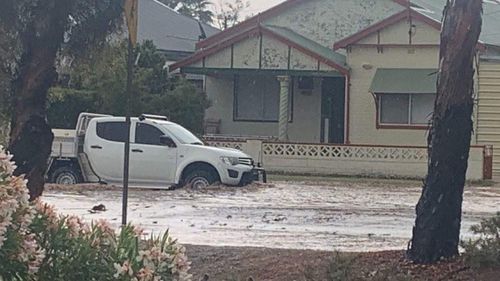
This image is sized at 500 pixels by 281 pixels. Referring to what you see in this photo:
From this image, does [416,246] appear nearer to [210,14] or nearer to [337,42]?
[337,42]

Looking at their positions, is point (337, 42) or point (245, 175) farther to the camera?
point (337, 42)

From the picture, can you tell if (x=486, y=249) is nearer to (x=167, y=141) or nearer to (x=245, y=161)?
(x=167, y=141)

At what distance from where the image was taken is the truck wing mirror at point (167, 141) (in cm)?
2202

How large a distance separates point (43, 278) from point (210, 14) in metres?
87.2

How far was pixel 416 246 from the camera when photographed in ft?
30.6

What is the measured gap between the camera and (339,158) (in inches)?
1227

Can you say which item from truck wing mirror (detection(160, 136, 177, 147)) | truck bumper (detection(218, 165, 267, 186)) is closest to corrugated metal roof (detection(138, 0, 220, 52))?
truck bumper (detection(218, 165, 267, 186))

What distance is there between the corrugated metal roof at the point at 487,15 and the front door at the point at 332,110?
4.29 meters

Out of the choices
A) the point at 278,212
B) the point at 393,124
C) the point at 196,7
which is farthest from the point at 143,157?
the point at 196,7

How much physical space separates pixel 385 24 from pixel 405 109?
118 inches

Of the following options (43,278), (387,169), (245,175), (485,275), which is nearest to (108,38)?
(485,275)

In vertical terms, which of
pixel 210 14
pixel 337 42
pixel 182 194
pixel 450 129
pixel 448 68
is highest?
pixel 210 14

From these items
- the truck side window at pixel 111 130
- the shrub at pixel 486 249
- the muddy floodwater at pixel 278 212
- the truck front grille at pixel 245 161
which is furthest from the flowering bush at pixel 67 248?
the truck front grille at pixel 245 161

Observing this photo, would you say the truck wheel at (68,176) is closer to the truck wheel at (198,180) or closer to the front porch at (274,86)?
the truck wheel at (198,180)
